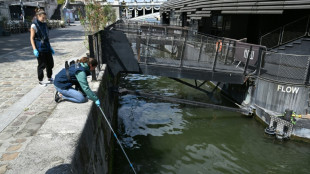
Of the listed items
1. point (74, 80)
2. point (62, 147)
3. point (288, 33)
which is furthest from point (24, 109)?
point (288, 33)

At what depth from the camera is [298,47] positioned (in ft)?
36.8

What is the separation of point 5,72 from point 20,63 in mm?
1707

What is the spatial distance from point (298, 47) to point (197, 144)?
A: 7.79m

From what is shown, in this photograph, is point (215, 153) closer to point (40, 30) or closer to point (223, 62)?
Answer: point (223, 62)

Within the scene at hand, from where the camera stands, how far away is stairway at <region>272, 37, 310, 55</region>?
10.9 m

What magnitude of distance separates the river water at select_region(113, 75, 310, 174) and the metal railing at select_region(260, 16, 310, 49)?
5.18m

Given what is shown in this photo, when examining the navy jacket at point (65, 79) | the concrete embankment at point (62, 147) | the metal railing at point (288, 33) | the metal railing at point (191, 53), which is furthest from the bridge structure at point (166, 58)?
the concrete embankment at point (62, 147)

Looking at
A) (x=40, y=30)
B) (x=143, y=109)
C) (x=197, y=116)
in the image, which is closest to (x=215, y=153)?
(x=197, y=116)

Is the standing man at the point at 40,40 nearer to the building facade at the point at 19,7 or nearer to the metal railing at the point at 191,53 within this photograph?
the metal railing at the point at 191,53

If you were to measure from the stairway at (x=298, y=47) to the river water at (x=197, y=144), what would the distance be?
15.2 feet

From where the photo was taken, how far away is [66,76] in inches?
194

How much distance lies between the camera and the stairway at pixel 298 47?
10922 mm

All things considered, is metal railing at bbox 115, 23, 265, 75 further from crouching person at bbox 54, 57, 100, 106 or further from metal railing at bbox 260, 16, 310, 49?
crouching person at bbox 54, 57, 100, 106

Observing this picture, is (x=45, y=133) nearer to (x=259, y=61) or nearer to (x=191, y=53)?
(x=191, y=53)
